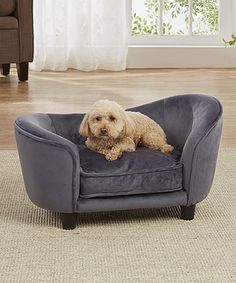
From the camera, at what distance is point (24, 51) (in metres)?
5.48

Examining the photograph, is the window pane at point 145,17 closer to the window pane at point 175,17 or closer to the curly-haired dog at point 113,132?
the window pane at point 175,17

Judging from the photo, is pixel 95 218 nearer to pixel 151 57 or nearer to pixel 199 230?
pixel 199 230

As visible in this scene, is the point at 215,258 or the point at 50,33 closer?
the point at 215,258

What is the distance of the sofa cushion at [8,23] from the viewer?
532cm

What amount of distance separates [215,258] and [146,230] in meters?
0.33

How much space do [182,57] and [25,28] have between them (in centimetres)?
153

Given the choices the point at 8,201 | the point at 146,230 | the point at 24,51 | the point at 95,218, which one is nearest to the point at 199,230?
the point at 146,230

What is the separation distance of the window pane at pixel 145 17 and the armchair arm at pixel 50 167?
158 inches

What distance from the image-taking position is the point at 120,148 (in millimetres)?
2572

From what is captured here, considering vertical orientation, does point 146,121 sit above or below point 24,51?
above

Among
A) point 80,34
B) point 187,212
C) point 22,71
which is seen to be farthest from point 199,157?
point 80,34

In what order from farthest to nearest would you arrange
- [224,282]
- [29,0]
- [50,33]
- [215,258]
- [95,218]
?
[50,33] < [29,0] < [95,218] < [215,258] < [224,282]

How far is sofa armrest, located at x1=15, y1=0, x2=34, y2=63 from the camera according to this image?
17.8 ft

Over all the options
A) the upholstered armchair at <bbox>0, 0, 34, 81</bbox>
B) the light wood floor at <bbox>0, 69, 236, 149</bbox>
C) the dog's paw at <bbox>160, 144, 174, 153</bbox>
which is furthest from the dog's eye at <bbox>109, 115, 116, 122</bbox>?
the upholstered armchair at <bbox>0, 0, 34, 81</bbox>
